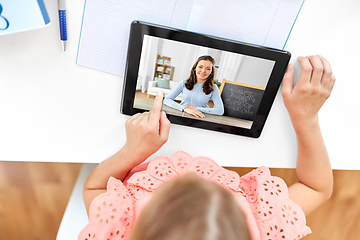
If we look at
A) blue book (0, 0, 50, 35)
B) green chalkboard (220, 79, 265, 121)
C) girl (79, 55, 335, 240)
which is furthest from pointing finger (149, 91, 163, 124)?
blue book (0, 0, 50, 35)

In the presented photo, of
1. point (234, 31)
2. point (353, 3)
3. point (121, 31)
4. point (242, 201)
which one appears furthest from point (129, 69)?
point (353, 3)

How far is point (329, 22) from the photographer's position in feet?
1.49

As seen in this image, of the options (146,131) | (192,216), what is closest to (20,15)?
(146,131)

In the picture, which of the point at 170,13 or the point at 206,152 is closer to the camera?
the point at 170,13

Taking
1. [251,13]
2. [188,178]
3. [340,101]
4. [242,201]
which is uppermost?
[251,13]

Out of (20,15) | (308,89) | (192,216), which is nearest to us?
(192,216)

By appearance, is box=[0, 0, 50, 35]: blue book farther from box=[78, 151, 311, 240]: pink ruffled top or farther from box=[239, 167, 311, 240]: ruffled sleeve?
box=[239, 167, 311, 240]: ruffled sleeve

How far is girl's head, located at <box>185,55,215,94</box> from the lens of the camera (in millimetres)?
444

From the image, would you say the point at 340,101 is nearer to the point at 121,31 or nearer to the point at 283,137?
the point at 283,137

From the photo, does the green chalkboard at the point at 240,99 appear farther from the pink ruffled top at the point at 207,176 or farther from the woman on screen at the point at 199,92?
the pink ruffled top at the point at 207,176

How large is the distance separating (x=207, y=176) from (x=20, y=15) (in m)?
0.45

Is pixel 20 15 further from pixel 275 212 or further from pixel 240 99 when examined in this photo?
pixel 275 212

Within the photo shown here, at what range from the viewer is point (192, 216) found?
9.5 inches

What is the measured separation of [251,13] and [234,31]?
0.04 m
